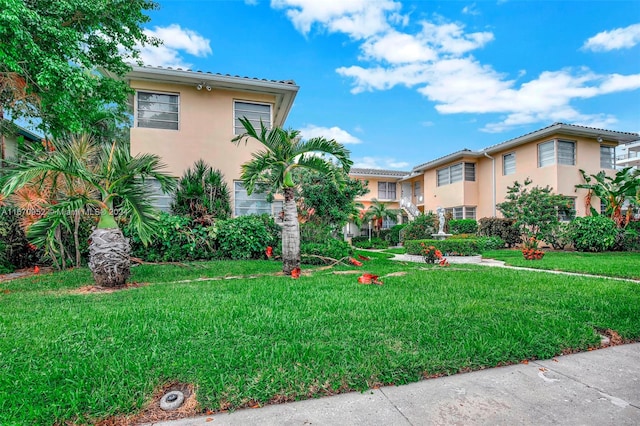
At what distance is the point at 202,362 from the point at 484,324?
123 inches

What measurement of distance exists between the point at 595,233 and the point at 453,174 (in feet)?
32.3

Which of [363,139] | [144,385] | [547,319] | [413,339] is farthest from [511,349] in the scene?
[363,139]

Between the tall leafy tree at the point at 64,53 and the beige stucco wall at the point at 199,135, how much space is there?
6.86 ft

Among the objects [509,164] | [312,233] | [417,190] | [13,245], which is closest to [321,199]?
[312,233]

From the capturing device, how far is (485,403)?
2305 millimetres

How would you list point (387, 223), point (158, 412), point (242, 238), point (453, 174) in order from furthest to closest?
point (387, 223) → point (453, 174) → point (242, 238) → point (158, 412)

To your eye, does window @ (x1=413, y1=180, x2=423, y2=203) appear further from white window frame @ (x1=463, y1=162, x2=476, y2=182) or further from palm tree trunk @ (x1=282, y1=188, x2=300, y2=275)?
palm tree trunk @ (x1=282, y1=188, x2=300, y2=275)

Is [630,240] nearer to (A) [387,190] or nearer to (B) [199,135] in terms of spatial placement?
(A) [387,190]

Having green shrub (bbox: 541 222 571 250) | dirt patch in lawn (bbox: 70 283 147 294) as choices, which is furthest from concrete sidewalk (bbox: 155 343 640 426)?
green shrub (bbox: 541 222 571 250)

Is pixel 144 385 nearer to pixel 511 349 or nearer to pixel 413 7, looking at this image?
pixel 511 349

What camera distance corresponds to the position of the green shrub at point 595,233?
1391cm

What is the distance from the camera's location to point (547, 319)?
3986 millimetres

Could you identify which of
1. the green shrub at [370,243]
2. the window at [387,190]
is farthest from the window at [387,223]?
the green shrub at [370,243]

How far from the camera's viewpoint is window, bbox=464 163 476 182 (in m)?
21.7
